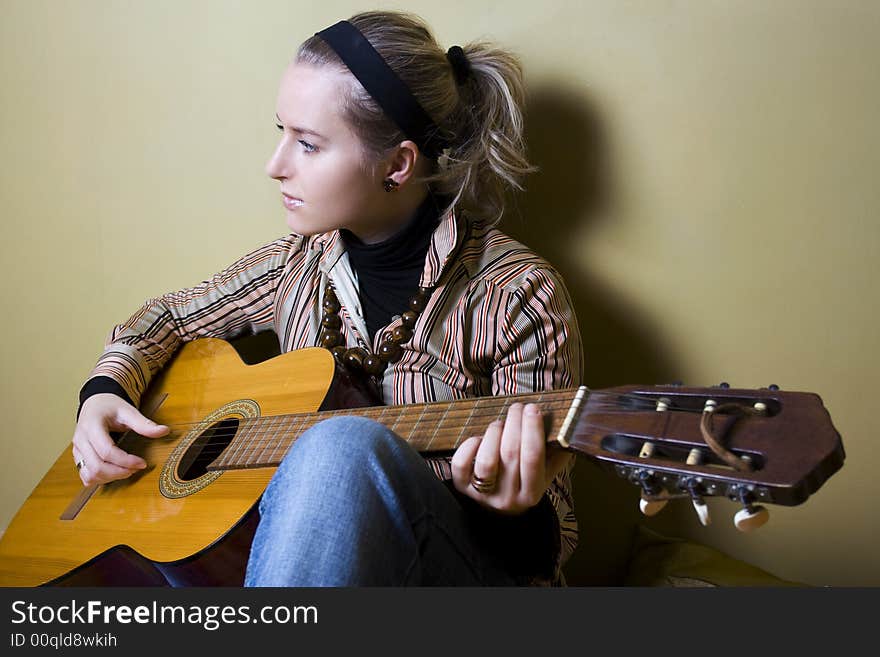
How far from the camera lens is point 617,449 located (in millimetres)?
739

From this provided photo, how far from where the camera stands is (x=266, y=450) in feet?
3.43

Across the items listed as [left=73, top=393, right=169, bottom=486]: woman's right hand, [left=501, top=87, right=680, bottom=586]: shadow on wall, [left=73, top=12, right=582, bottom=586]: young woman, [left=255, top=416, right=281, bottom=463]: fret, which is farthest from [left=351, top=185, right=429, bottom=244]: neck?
[left=73, top=393, right=169, bottom=486]: woman's right hand

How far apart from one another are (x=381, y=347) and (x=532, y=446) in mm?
419

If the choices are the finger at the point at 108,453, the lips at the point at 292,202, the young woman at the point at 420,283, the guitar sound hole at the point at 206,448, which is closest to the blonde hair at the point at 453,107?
the young woman at the point at 420,283

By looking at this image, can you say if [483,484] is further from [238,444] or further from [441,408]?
[238,444]

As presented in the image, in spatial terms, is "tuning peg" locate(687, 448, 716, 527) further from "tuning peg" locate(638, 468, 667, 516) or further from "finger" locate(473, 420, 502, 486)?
"finger" locate(473, 420, 502, 486)

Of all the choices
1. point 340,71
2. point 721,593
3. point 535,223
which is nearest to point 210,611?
point 721,593

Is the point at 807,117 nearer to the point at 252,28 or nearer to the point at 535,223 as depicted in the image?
the point at 535,223

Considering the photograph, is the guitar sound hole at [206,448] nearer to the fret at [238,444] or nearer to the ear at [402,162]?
the fret at [238,444]

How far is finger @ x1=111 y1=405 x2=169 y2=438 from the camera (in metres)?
1.22

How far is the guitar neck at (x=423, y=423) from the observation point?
83 cm

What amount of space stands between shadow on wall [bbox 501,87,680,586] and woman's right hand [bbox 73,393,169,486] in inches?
26.2

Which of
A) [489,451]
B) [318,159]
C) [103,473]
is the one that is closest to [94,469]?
[103,473]

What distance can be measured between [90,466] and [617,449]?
0.82 m
